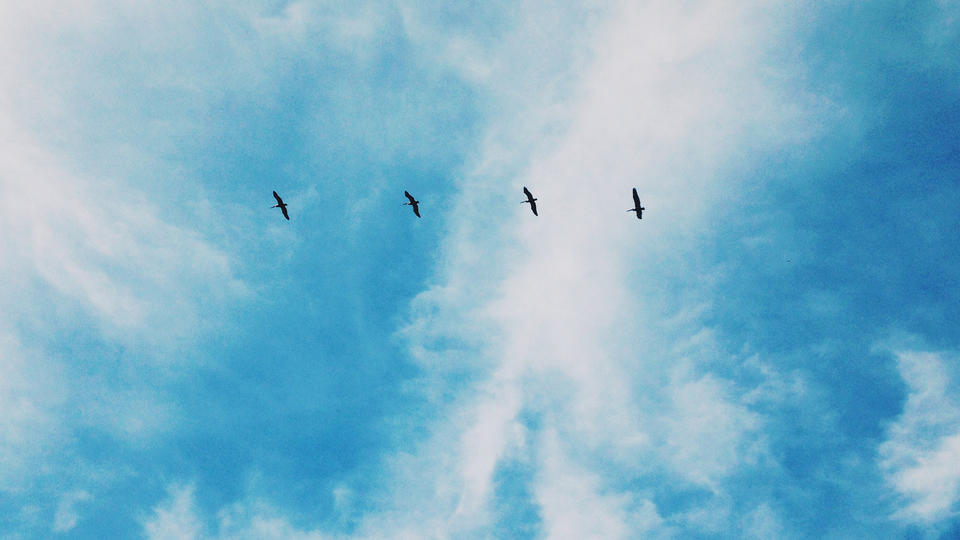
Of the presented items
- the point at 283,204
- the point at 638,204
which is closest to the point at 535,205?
the point at 638,204

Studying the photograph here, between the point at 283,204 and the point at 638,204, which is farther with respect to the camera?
the point at 283,204

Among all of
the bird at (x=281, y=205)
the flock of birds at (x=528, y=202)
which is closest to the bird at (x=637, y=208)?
the flock of birds at (x=528, y=202)

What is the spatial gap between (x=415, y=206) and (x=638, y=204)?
3115cm

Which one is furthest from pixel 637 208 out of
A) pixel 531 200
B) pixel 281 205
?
pixel 281 205

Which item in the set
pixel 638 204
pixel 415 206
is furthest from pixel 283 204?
pixel 638 204

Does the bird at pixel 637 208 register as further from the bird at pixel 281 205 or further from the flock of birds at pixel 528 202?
the bird at pixel 281 205

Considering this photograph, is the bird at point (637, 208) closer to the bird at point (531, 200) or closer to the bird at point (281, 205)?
the bird at point (531, 200)

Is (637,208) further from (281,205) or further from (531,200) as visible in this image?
(281,205)

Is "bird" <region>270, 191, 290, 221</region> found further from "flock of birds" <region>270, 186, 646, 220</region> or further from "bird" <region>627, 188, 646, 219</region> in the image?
"bird" <region>627, 188, 646, 219</region>

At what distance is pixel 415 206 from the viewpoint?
107m

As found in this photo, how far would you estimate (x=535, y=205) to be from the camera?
103m

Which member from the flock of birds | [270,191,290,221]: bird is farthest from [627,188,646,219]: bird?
[270,191,290,221]: bird

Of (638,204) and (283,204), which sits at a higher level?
(283,204)

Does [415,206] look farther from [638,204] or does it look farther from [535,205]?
[638,204]
